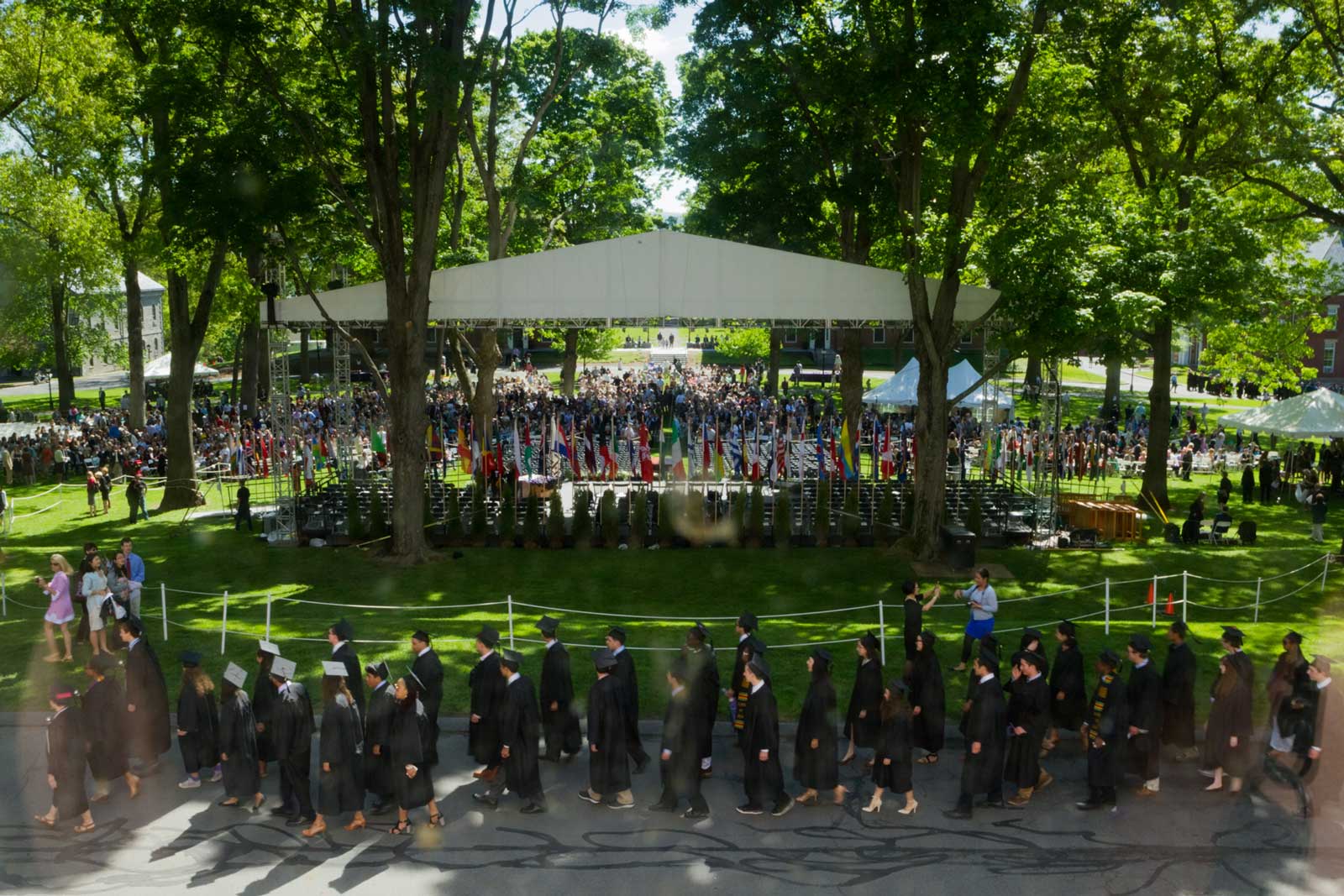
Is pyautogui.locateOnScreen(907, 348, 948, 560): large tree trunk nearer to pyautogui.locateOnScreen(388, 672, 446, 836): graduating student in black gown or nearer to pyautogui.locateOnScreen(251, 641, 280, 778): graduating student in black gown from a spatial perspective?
pyautogui.locateOnScreen(388, 672, 446, 836): graduating student in black gown

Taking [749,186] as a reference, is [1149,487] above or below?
below

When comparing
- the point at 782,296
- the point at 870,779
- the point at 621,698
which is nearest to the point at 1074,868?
the point at 870,779

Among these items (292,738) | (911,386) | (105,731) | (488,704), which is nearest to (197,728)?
(105,731)

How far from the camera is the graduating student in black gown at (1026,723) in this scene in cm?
981

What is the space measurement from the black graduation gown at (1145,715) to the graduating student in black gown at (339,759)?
7.07 metres

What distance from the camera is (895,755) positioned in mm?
9742

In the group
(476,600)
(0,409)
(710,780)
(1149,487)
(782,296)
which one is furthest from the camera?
(0,409)

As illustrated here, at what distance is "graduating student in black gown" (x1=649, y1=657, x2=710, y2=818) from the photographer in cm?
978

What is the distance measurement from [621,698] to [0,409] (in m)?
47.6

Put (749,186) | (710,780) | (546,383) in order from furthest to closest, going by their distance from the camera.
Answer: (546,383)
(749,186)
(710,780)

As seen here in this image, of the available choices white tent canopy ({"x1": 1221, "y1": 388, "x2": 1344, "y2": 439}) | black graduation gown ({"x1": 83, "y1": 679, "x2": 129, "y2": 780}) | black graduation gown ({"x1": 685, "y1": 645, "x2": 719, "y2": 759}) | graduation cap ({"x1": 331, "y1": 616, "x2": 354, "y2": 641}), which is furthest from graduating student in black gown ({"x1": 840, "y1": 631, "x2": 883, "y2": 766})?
white tent canopy ({"x1": 1221, "y1": 388, "x2": 1344, "y2": 439})

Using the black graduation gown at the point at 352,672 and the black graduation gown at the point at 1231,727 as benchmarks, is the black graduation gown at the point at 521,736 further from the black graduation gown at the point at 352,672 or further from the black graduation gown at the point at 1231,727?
the black graduation gown at the point at 1231,727

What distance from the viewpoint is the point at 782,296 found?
66.8ft

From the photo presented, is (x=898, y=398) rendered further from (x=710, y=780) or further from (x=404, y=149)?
(x=710, y=780)
